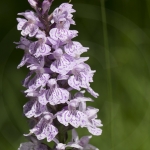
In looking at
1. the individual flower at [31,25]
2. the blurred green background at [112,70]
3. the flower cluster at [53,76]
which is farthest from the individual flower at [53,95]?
the blurred green background at [112,70]

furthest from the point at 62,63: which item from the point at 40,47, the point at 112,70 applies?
the point at 112,70

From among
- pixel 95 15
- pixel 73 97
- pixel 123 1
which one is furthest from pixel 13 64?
pixel 73 97

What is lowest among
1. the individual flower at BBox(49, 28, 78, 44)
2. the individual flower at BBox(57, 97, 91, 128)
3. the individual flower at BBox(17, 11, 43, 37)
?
the individual flower at BBox(57, 97, 91, 128)

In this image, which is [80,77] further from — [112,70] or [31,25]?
[112,70]

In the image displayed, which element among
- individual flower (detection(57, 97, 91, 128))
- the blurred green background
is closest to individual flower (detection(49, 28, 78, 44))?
individual flower (detection(57, 97, 91, 128))

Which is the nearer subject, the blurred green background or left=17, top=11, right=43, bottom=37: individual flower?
left=17, top=11, right=43, bottom=37: individual flower

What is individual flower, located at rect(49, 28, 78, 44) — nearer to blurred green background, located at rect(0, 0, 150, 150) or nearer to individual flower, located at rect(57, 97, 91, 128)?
individual flower, located at rect(57, 97, 91, 128)
